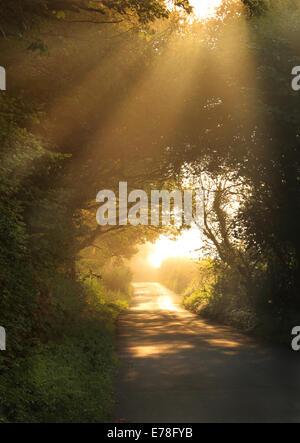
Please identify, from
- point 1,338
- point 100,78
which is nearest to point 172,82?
point 100,78

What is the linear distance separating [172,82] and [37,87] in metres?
4.47

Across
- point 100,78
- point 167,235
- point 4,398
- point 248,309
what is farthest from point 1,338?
point 167,235

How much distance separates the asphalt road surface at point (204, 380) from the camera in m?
7.42

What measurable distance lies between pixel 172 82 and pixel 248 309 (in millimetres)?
11112

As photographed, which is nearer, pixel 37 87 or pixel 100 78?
pixel 37 87

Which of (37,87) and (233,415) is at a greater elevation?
(37,87)

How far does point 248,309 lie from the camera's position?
21.1 m

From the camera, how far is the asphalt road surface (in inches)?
292

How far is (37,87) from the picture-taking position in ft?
37.9

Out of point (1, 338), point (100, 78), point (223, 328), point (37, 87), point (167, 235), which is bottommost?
point (223, 328)

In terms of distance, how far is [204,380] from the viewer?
9.85 metres

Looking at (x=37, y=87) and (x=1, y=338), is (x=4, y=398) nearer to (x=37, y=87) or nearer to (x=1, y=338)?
(x=1, y=338)

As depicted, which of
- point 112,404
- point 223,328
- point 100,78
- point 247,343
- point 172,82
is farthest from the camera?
point 223,328
